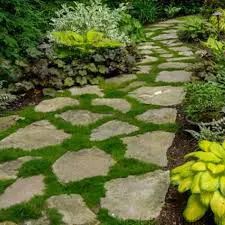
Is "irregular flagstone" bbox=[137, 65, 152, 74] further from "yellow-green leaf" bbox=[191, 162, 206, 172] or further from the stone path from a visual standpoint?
"yellow-green leaf" bbox=[191, 162, 206, 172]

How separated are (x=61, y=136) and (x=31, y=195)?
3.97 feet

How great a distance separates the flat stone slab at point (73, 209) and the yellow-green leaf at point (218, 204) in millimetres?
799

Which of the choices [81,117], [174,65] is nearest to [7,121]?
[81,117]

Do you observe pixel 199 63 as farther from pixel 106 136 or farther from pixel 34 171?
pixel 34 171

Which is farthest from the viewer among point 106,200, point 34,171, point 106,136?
point 106,136

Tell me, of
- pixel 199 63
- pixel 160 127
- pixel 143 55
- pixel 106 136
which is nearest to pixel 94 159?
pixel 106 136

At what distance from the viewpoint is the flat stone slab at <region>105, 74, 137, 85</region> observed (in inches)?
265

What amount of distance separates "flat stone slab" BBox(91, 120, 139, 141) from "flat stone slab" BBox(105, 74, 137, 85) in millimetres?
1598

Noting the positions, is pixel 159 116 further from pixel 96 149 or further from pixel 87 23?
pixel 87 23

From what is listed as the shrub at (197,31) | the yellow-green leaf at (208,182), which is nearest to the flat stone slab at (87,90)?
the yellow-green leaf at (208,182)

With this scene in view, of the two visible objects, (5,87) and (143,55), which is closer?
(5,87)

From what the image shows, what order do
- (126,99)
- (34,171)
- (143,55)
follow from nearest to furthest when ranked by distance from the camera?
(34,171) < (126,99) < (143,55)

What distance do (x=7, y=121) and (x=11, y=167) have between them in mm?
1190

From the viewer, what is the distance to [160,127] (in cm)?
496
